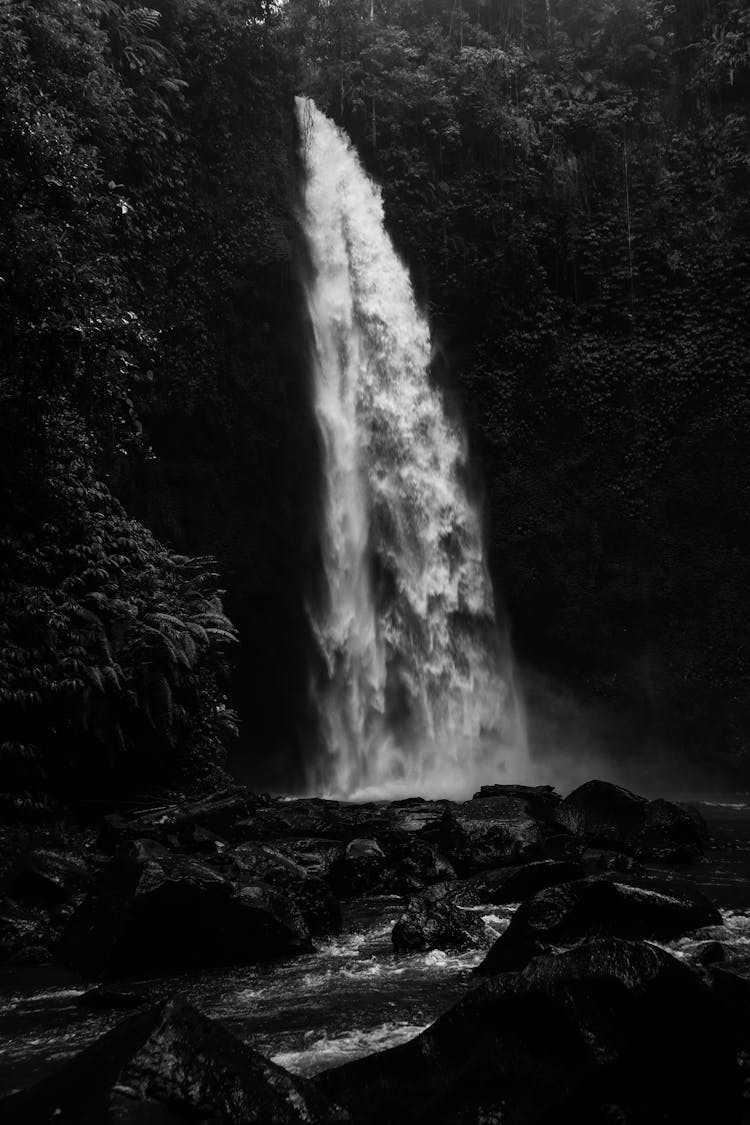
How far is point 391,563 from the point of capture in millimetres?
16031

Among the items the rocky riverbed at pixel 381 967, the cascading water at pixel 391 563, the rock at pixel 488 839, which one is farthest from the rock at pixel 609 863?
the cascading water at pixel 391 563

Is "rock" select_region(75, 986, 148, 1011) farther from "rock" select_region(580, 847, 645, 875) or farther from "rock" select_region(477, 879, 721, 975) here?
"rock" select_region(580, 847, 645, 875)

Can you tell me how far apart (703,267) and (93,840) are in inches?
641

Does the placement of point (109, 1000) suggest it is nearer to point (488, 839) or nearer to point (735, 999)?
point (735, 999)

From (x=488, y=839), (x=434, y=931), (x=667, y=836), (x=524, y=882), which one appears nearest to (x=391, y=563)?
Result: (x=667, y=836)

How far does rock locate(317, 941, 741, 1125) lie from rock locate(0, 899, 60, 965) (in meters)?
2.96

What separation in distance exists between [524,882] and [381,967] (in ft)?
5.90

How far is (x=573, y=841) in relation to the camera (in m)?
8.65

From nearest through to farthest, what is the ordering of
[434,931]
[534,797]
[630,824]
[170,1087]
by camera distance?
[170,1087] → [434,931] → [630,824] → [534,797]

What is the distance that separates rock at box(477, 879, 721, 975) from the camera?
4.45 meters

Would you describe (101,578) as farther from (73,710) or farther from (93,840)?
(93,840)

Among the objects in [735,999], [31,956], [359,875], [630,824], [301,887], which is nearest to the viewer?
[735,999]

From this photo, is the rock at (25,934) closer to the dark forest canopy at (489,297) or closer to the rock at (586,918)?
the rock at (586,918)

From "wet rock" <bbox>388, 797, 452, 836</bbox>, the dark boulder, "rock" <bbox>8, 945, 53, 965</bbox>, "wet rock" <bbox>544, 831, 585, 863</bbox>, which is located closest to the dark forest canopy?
"wet rock" <bbox>388, 797, 452, 836</bbox>
